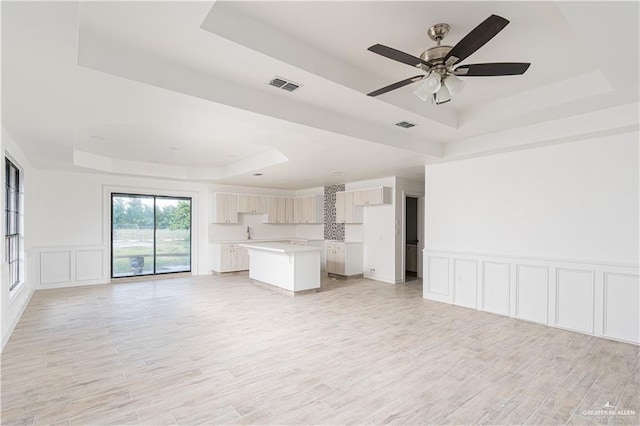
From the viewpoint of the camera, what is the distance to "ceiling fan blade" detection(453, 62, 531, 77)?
2.35 meters

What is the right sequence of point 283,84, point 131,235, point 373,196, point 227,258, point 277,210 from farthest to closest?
point 277,210 → point 227,258 → point 131,235 → point 373,196 → point 283,84

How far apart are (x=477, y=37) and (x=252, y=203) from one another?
26.4 ft

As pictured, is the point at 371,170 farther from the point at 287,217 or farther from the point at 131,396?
the point at 131,396

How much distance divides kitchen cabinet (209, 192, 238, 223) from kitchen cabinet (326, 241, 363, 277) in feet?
9.54

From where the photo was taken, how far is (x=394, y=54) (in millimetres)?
2279

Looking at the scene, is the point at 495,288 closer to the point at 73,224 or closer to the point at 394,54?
the point at 394,54

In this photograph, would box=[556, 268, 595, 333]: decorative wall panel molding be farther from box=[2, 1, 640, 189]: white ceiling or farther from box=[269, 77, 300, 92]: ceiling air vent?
box=[269, 77, 300, 92]: ceiling air vent

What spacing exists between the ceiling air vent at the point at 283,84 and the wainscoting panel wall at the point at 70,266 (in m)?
6.61

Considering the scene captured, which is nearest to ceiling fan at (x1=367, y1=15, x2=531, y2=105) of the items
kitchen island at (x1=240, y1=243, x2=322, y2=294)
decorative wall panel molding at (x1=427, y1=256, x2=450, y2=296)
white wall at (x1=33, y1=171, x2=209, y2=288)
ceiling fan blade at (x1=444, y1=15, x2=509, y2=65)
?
ceiling fan blade at (x1=444, y1=15, x2=509, y2=65)

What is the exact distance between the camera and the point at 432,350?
3562mm

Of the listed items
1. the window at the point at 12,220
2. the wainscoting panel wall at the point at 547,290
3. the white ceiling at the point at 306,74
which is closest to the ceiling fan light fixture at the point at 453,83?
the white ceiling at the point at 306,74

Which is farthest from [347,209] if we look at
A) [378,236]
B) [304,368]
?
[304,368]

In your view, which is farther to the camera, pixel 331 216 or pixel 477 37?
pixel 331 216

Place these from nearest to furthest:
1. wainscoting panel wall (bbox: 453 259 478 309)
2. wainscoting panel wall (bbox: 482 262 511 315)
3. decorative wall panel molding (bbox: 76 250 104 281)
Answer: wainscoting panel wall (bbox: 482 262 511 315) → wainscoting panel wall (bbox: 453 259 478 309) → decorative wall panel molding (bbox: 76 250 104 281)
